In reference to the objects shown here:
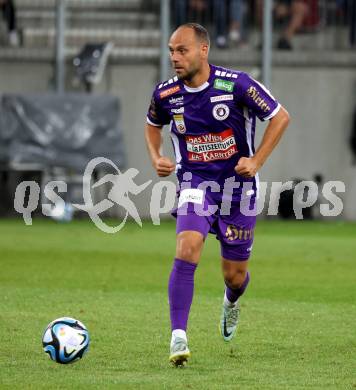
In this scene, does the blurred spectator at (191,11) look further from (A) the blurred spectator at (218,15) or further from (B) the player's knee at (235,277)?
(B) the player's knee at (235,277)

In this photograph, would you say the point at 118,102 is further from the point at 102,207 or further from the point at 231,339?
the point at 231,339

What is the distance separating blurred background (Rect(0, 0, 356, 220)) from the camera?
Answer: 25125mm

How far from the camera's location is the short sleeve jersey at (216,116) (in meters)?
8.73

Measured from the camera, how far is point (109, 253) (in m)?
17.7

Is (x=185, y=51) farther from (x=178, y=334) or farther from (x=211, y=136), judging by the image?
(x=178, y=334)

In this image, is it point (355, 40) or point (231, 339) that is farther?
point (355, 40)

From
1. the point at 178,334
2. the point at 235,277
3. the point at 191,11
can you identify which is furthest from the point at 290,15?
the point at 178,334

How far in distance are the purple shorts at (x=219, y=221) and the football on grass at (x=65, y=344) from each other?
103cm

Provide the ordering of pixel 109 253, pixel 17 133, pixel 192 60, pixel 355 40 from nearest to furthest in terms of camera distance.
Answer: pixel 192 60
pixel 109 253
pixel 17 133
pixel 355 40

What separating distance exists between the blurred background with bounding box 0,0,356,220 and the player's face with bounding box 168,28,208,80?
16.6m

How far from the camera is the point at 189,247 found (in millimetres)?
8211

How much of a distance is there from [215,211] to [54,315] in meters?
2.46

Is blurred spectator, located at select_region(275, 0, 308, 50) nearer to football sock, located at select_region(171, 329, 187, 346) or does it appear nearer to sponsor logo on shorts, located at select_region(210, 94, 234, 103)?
sponsor logo on shorts, located at select_region(210, 94, 234, 103)

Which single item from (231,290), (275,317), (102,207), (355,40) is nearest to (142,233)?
(102,207)
